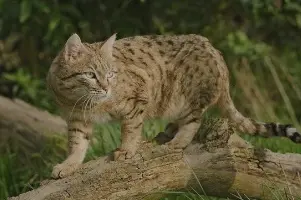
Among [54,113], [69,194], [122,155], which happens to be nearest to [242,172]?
[122,155]

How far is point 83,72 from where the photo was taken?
17.4 ft

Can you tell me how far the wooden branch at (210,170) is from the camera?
5176 millimetres

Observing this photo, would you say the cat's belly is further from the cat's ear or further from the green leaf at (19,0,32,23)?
the green leaf at (19,0,32,23)

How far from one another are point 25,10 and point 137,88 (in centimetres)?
260

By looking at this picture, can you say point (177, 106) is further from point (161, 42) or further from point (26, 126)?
point (26, 126)

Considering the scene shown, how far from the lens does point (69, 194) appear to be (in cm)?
501

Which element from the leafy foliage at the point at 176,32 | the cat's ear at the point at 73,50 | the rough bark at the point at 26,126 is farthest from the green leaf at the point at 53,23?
the cat's ear at the point at 73,50

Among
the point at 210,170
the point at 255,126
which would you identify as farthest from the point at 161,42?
the point at 210,170

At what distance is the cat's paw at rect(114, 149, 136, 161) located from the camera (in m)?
5.28

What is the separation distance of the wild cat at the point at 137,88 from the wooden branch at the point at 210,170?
0.14 metres

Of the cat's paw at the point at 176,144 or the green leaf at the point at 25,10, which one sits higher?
the green leaf at the point at 25,10

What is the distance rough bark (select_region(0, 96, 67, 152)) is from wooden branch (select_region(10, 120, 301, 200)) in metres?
2.87

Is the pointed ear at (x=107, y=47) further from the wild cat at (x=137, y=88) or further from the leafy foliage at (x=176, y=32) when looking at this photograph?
the leafy foliage at (x=176, y=32)

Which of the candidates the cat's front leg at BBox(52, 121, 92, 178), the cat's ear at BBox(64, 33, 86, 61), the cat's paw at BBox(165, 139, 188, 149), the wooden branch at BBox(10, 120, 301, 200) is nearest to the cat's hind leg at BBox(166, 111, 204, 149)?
the cat's paw at BBox(165, 139, 188, 149)
